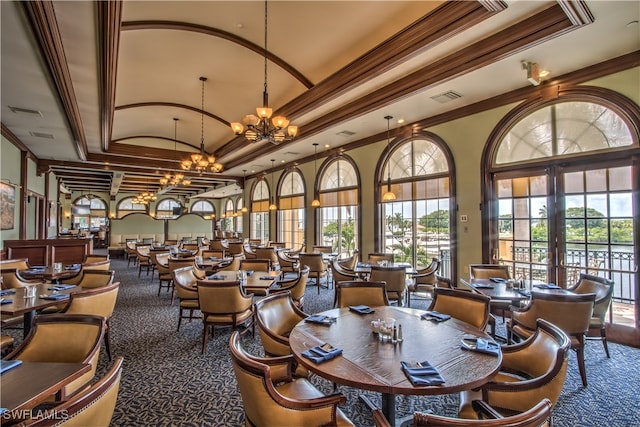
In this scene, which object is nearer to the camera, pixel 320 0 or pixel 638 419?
pixel 638 419

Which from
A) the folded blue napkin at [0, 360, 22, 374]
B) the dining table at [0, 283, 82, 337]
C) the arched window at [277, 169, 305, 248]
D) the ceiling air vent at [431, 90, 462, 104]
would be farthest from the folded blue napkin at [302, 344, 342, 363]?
the arched window at [277, 169, 305, 248]

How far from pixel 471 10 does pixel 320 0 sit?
1810 mm

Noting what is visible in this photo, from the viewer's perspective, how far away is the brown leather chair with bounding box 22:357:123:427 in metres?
1.09

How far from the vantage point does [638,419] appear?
252 cm

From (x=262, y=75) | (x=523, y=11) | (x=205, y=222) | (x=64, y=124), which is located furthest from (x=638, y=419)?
(x=205, y=222)

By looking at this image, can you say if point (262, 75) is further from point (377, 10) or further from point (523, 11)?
point (523, 11)

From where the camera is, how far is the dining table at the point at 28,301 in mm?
2840

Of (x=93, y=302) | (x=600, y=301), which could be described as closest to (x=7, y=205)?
(x=93, y=302)

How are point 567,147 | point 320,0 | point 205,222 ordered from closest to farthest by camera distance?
point 320,0, point 567,147, point 205,222

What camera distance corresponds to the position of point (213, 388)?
2.97m

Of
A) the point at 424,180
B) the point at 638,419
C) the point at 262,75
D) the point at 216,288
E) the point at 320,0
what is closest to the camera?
the point at 638,419

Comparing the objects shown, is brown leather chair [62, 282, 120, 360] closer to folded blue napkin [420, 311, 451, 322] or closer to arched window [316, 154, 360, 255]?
folded blue napkin [420, 311, 451, 322]

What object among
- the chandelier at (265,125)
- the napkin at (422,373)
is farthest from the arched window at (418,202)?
the napkin at (422,373)

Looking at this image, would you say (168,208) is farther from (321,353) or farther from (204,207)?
(321,353)
